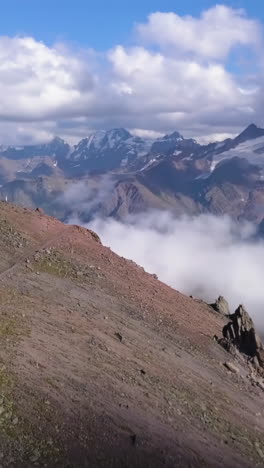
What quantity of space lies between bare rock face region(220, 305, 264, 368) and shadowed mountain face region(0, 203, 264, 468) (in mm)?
1292

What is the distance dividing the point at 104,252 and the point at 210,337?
15448 mm

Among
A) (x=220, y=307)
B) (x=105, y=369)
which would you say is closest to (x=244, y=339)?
(x=220, y=307)

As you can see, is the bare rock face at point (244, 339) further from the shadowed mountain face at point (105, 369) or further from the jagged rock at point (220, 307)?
the jagged rock at point (220, 307)

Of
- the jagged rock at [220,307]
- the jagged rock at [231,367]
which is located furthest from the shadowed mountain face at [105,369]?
the jagged rock at [220,307]

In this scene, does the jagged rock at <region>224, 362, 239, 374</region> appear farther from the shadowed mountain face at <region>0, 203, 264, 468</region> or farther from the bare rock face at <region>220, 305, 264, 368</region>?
the bare rock face at <region>220, 305, 264, 368</region>

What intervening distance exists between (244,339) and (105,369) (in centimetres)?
2544

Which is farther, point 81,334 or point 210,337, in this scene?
point 210,337

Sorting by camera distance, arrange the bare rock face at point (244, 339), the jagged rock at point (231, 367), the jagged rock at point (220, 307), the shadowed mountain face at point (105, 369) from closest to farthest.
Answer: the shadowed mountain face at point (105, 369) → the jagged rock at point (231, 367) → the bare rock face at point (244, 339) → the jagged rock at point (220, 307)

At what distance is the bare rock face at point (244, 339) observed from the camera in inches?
2333

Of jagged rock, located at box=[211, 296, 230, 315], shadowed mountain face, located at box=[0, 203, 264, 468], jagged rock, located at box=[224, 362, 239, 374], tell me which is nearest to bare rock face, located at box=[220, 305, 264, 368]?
shadowed mountain face, located at box=[0, 203, 264, 468]

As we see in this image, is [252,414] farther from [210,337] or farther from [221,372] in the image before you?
[210,337]

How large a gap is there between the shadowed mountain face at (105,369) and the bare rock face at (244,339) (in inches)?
50.9

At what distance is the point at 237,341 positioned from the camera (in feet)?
201

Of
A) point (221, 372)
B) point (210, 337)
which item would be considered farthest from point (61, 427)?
point (210, 337)
